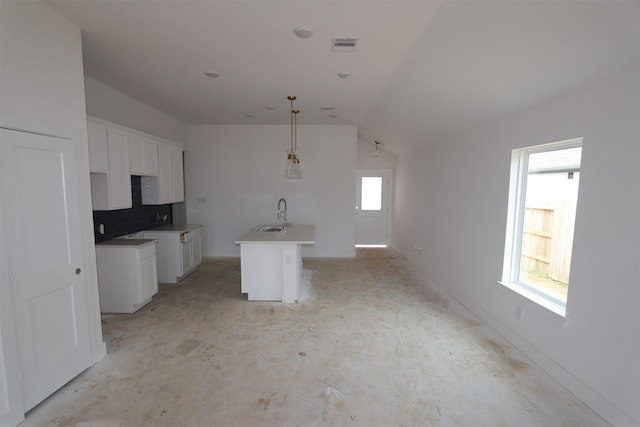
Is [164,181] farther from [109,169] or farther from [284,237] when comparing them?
[284,237]

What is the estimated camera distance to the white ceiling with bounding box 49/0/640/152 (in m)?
1.77

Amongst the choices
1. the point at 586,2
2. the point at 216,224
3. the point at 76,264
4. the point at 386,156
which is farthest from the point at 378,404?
the point at 386,156

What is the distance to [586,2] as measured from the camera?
Answer: 1.51 metres

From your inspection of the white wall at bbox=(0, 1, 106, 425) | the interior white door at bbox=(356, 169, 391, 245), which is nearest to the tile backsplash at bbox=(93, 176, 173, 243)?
the white wall at bbox=(0, 1, 106, 425)

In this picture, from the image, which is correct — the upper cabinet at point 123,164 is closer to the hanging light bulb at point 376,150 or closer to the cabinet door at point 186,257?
the cabinet door at point 186,257

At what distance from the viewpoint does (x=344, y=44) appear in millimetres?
2555

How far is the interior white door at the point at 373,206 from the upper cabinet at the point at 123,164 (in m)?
4.35

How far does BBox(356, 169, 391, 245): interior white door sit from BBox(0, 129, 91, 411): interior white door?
584cm

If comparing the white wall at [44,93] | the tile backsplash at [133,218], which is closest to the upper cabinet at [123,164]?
the tile backsplash at [133,218]

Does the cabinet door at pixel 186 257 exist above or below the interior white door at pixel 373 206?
below

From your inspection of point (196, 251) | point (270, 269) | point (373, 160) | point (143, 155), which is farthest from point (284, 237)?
point (373, 160)

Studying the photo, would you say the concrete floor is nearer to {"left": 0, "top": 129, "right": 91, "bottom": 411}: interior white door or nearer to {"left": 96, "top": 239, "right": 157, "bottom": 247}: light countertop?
{"left": 0, "top": 129, "right": 91, "bottom": 411}: interior white door

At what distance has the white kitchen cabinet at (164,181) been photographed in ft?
14.9

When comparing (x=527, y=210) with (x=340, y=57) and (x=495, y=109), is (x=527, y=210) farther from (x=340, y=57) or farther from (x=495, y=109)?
(x=340, y=57)
